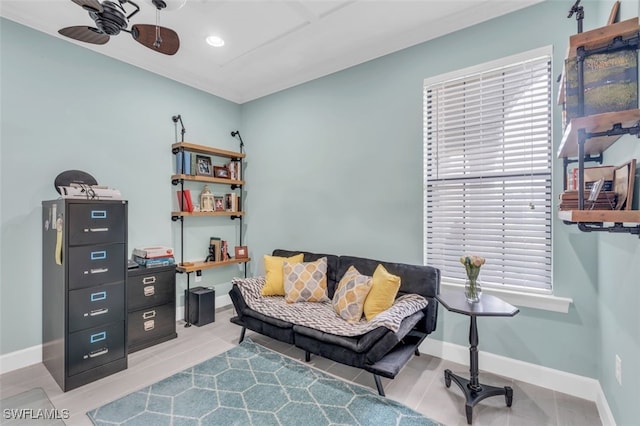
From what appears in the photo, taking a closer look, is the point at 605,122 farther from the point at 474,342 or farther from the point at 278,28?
the point at 278,28

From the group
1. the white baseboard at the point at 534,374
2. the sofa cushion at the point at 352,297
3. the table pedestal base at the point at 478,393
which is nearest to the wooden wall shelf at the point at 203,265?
the sofa cushion at the point at 352,297

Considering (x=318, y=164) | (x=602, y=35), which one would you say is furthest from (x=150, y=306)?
(x=602, y=35)

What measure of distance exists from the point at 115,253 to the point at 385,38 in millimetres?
3233

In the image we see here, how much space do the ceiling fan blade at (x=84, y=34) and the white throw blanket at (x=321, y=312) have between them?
2.30 metres

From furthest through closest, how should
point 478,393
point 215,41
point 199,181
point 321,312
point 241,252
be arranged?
point 241,252 < point 199,181 < point 215,41 < point 321,312 < point 478,393

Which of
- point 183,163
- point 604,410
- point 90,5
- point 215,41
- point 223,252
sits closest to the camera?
point 90,5

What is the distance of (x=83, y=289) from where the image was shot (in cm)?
238

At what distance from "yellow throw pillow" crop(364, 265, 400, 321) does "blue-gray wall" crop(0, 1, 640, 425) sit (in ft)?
1.68

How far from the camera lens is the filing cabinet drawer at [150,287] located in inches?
115

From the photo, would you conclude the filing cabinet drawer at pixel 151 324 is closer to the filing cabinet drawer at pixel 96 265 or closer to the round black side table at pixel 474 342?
the filing cabinet drawer at pixel 96 265

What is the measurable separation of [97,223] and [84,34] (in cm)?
140

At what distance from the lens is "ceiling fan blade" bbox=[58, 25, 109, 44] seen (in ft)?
6.38

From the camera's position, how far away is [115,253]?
2.57 meters

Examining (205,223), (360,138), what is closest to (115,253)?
(205,223)
